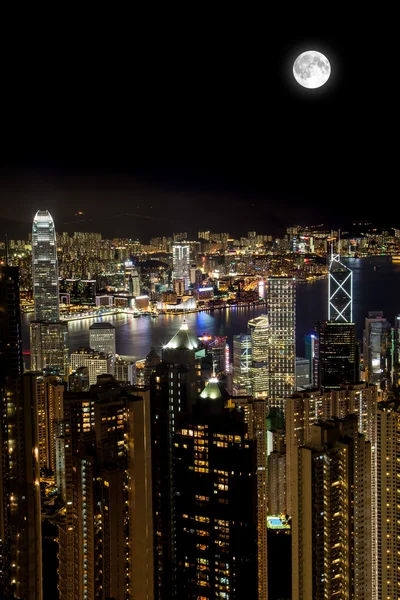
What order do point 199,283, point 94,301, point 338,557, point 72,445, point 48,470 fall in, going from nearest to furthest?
point 338,557 → point 72,445 → point 48,470 → point 94,301 → point 199,283

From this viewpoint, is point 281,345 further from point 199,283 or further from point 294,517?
point 199,283

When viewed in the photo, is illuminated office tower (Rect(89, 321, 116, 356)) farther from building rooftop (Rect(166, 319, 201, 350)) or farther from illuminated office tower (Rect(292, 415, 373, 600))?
illuminated office tower (Rect(292, 415, 373, 600))

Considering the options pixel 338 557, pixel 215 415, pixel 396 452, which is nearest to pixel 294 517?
pixel 338 557

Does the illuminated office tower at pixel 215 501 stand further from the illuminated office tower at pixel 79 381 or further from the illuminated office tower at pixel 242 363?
the illuminated office tower at pixel 242 363

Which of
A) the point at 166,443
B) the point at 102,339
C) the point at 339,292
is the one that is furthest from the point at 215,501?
the point at 339,292

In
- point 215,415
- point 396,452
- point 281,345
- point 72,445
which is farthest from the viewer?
point 281,345

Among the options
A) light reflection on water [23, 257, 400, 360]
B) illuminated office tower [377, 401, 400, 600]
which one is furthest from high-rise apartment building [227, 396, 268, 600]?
light reflection on water [23, 257, 400, 360]

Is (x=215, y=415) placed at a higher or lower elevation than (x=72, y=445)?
higher
